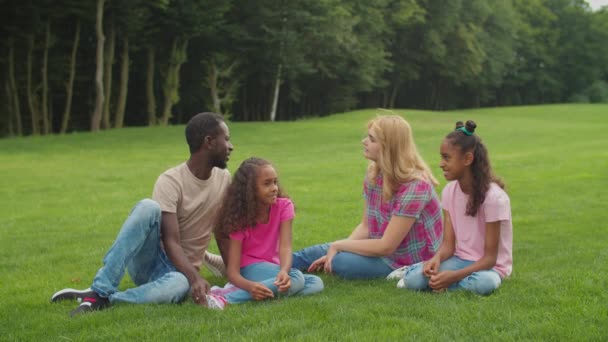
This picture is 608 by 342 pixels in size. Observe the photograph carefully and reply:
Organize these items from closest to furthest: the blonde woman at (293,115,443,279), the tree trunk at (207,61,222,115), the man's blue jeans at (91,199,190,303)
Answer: the man's blue jeans at (91,199,190,303), the blonde woman at (293,115,443,279), the tree trunk at (207,61,222,115)

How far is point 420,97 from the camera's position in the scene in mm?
76062

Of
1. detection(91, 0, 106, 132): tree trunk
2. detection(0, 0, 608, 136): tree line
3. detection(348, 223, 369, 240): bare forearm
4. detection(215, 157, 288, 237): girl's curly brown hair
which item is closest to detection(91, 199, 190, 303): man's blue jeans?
detection(215, 157, 288, 237): girl's curly brown hair

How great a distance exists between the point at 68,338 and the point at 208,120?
2050 millimetres

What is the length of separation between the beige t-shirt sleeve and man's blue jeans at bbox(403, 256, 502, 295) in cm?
200

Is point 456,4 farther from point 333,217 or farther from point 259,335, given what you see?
point 259,335

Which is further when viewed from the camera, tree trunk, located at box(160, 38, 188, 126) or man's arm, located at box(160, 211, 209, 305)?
tree trunk, located at box(160, 38, 188, 126)

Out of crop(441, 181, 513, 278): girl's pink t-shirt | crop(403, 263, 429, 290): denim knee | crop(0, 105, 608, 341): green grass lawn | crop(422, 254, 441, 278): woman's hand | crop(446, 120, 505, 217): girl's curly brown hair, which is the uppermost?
crop(446, 120, 505, 217): girl's curly brown hair

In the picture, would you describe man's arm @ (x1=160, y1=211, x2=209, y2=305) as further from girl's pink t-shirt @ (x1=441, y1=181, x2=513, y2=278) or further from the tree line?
the tree line

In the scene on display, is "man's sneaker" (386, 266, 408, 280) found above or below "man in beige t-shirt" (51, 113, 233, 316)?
below

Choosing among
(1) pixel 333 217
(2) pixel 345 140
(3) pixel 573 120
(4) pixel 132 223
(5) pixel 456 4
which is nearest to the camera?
(4) pixel 132 223

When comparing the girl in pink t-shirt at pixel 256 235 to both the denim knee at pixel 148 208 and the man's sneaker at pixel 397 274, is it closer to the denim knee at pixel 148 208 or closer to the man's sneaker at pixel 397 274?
the denim knee at pixel 148 208

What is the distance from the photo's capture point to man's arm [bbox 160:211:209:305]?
16.7 feet

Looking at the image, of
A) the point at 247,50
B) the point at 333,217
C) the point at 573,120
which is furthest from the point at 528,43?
the point at 333,217

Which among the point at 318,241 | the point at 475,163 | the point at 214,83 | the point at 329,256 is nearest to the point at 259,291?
the point at 329,256
